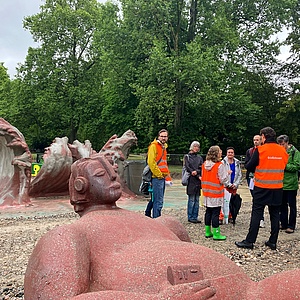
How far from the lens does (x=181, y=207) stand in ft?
34.7

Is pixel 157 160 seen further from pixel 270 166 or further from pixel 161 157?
pixel 270 166

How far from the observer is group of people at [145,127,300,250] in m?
5.61

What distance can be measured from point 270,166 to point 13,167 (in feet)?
24.6

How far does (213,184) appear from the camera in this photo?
6469 mm

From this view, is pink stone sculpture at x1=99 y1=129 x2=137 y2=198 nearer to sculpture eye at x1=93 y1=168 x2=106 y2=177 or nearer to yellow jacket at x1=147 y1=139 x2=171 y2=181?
yellow jacket at x1=147 y1=139 x2=171 y2=181

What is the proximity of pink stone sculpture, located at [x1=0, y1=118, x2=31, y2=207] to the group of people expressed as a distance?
4729mm

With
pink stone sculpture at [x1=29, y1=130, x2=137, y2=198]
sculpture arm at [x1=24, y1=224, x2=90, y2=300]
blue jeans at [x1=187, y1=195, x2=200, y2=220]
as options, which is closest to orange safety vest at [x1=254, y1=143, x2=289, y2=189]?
blue jeans at [x1=187, y1=195, x2=200, y2=220]

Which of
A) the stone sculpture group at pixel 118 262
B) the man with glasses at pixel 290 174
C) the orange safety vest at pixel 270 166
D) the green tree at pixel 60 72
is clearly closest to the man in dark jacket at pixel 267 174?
the orange safety vest at pixel 270 166

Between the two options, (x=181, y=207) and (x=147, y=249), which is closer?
(x=147, y=249)

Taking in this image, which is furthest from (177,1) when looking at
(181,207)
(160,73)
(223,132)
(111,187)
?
(111,187)

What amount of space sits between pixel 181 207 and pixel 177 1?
1716 centimetres

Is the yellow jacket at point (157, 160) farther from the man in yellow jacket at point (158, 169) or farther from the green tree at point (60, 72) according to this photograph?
the green tree at point (60, 72)

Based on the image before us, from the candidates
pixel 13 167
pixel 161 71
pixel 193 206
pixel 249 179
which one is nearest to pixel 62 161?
pixel 13 167

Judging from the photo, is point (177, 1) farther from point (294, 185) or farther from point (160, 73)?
point (294, 185)
